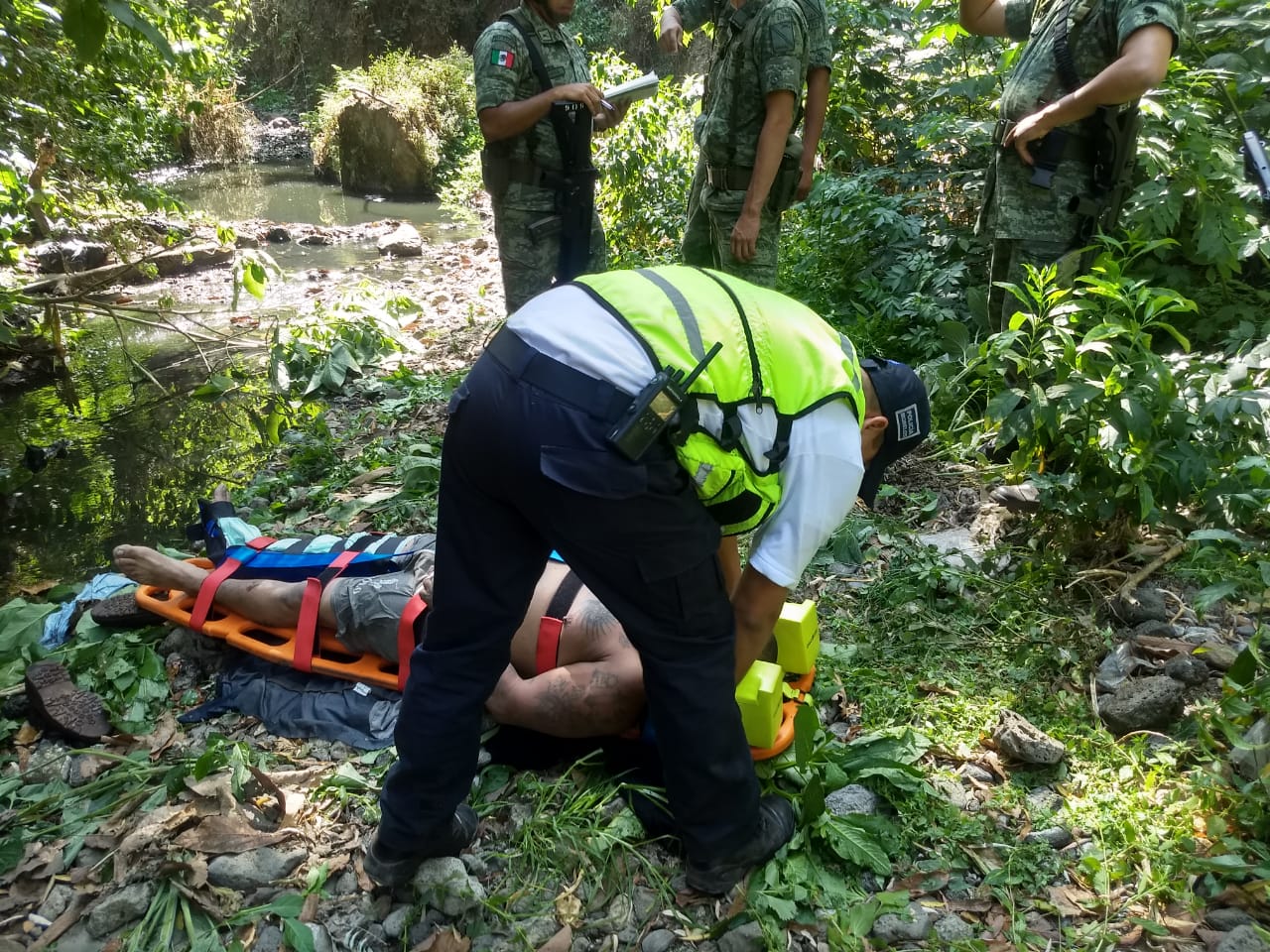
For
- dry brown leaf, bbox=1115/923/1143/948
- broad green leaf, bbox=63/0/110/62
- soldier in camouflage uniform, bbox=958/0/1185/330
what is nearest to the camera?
broad green leaf, bbox=63/0/110/62

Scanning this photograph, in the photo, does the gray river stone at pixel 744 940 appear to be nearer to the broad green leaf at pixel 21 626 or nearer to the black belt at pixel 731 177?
the broad green leaf at pixel 21 626

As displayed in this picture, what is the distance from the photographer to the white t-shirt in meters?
1.60

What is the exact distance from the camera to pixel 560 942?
190 centimetres

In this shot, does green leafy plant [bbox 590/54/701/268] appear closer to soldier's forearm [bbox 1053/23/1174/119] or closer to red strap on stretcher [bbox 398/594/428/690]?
soldier's forearm [bbox 1053/23/1174/119]

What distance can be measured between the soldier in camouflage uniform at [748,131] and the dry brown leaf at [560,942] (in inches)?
111

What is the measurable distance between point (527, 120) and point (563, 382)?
261cm

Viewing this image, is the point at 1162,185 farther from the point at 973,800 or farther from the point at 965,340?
the point at 973,800

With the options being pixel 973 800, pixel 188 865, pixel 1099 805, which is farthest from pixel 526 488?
pixel 1099 805

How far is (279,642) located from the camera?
112 inches

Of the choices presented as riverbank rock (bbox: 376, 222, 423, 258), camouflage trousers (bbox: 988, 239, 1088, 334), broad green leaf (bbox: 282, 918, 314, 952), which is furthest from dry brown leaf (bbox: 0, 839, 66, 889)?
riverbank rock (bbox: 376, 222, 423, 258)

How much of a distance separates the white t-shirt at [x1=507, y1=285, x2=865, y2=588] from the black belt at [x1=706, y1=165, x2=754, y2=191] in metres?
2.52

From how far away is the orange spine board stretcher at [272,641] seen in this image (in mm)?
2643

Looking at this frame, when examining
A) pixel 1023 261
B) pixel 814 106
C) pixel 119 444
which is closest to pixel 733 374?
pixel 1023 261

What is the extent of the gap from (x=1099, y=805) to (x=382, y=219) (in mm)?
10940
